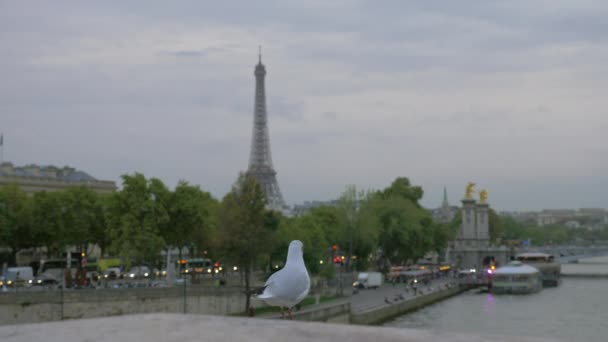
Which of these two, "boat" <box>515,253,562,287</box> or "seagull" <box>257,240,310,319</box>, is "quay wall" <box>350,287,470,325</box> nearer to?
"boat" <box>515,253,562,287</box>

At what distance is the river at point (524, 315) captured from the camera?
33312 millimetres

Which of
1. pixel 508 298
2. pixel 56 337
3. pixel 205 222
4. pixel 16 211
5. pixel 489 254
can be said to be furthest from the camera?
pixel 489 254

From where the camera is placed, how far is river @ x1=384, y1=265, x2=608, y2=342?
3331 centimetres

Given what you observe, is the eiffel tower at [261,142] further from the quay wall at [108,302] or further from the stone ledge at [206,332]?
the stone ledge at [206,332]

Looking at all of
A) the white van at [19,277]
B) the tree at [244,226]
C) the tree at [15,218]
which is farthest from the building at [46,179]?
the tree at [244,226]

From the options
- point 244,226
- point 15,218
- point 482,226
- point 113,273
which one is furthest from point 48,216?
point 482,226

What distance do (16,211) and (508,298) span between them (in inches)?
1177

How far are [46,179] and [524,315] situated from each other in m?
32.2

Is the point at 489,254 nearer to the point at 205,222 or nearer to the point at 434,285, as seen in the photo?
the point at 434,285

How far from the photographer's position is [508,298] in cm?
5159

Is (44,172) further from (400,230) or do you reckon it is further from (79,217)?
(400,230)

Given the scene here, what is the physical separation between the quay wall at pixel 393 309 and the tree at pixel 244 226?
473cm

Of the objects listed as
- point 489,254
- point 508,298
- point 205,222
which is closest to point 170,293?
point 205,222

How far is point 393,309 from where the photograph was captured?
37.5m
